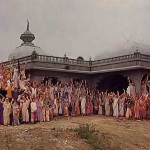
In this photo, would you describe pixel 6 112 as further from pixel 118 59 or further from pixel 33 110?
pixel 118 59

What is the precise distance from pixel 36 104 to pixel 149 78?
11.6 metres

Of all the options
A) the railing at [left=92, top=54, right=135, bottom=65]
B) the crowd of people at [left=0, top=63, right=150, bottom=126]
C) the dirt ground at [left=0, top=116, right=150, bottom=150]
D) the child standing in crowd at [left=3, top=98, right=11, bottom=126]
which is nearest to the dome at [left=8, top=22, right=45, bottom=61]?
the railing at [left=92, top=54, right=135, bottom=65]

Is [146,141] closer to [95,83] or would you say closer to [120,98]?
[120,98]

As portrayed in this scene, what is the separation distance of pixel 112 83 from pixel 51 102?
1097cm

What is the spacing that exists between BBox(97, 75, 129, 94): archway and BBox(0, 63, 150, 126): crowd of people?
458cm

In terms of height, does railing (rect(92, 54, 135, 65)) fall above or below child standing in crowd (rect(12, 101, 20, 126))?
above

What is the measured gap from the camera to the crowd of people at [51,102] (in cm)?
1871

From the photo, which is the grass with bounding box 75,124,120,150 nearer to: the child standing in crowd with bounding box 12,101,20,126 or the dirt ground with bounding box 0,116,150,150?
the dirt ground with bounding box 0,116,150,150

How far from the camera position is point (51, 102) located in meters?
21.5

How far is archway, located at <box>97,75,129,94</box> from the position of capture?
99.7 ft

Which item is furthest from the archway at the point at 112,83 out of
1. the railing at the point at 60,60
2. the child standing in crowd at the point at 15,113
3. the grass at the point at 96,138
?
the grass at the point at 96,138

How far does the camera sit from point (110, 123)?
1969cm

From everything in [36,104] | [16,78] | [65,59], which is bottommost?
[36,104]

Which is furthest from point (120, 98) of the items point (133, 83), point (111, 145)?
point (111, 145)
